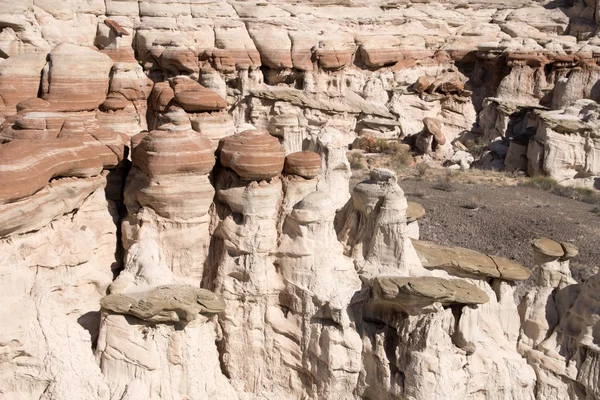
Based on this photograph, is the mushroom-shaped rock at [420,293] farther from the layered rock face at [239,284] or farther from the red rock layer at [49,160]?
the red rock layer at [49,160]

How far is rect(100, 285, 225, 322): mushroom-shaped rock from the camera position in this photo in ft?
18.8

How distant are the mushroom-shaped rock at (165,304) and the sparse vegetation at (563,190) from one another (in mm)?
15247

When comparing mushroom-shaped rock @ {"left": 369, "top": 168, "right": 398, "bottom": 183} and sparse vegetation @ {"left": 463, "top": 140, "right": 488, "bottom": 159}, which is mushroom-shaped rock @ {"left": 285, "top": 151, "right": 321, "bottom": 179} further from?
sparse vegetation @ {"left": 463, "top": 140, "right": 488, "bottom": 159}

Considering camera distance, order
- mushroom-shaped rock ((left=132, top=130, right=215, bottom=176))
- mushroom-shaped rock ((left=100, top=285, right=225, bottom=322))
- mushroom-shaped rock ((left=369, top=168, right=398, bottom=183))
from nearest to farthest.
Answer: mushroom-shaped rock ((left=100, top=285, right=225, bottom=322)), mushroom-shaped rock ((left=132, top=130, right=215, bottom=176)), mushroom-shaped rock ((left=369, top=168, right=398, bottom=183))

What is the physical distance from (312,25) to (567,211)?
571 inches

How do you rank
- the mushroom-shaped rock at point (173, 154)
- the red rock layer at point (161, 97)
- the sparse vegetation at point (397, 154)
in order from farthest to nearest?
the sparse vegetation at point (397, 154), the red rock layer at point (161, 97), the mushroom-shaped rock at point (173, 154)

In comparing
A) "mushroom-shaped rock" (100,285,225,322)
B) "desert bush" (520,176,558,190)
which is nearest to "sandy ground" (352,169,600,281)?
"desert bush" (520,176,558,190)

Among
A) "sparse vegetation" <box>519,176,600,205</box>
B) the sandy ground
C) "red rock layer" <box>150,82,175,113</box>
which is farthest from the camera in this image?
"sparse vegetation" <box>519,176,600,205</box>

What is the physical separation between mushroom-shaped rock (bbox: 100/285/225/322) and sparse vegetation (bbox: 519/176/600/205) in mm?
15247

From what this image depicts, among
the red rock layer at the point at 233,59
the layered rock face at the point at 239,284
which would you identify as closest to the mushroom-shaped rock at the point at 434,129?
the red rock layer at the point at 233,59

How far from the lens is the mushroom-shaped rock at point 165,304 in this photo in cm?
572

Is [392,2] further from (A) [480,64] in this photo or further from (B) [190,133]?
(B) [190,133]

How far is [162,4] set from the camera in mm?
24516

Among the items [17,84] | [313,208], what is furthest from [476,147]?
[313,208]
